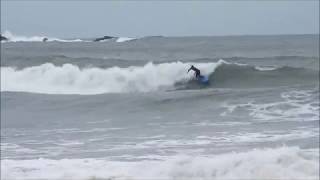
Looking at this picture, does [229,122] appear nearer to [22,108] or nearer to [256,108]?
[256,108]

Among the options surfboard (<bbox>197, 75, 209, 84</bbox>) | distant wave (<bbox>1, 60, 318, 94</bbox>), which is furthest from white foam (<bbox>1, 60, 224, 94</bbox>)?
surfboard (<bbox>197, 75, 209, 84</bbox>)

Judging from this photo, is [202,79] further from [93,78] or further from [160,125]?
[160,125]

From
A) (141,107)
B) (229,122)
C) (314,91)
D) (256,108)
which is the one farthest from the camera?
(314,91)

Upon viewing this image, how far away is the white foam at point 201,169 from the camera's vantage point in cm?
630

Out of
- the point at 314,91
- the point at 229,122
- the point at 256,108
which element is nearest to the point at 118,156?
the point at 229,122

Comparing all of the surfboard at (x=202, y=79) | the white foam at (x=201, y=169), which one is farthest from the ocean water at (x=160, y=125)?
the surfboard at (x=202, y=79)

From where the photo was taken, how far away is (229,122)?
11531 millimetres

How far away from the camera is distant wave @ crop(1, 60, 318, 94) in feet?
66.1

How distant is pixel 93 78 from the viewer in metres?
22.4

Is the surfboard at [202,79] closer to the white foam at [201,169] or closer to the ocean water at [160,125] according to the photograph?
the ocean water at [160,125]

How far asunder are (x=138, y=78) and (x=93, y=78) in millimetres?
1674

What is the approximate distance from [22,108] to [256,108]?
18.0 ft

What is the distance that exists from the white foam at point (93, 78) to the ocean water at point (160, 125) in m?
0.04

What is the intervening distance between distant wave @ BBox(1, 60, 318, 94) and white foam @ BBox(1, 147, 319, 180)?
12170 mm
